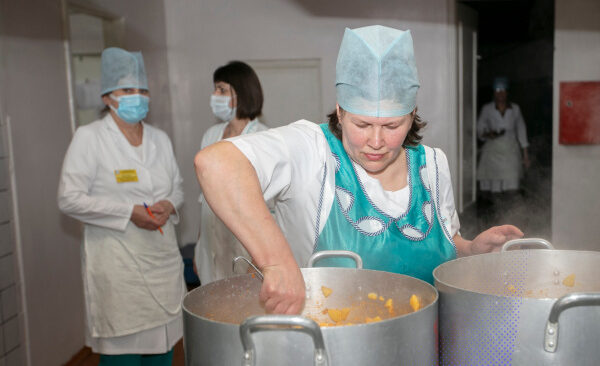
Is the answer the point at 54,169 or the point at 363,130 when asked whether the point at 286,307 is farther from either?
the point at 54,169

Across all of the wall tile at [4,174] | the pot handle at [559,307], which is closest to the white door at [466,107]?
the wall tile at [4,174]

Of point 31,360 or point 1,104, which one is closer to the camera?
point 1,104

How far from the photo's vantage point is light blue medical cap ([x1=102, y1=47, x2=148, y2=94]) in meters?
2.33

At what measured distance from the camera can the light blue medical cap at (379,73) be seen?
1.03m

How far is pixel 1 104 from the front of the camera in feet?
7.50

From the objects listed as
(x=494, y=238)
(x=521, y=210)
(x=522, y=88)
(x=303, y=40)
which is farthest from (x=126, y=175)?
(x=522, y=88)

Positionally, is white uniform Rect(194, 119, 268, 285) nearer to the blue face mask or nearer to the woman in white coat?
the blue face mask

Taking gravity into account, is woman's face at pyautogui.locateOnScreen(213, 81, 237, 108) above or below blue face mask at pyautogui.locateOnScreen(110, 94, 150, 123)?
above

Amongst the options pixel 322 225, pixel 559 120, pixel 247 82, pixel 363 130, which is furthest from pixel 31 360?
pixel 559 120

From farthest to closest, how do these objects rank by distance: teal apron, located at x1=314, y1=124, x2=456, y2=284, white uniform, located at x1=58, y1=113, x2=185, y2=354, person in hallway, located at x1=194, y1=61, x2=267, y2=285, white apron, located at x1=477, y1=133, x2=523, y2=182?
white apron, located at x1=477, y1=133, x2=523, y2=182 → person in hallway, located at x1=194, y1=61, x2=267, y2=285 → white uniform, located at x1=58, y1=113, x2=185, y2=354 → teal apron, located at x1=314, y1=124, x2=456, y2=284

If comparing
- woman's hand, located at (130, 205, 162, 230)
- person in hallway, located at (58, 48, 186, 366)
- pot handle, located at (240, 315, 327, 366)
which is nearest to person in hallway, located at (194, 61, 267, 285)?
person in hallway, located at (58, 48, 186, 366)

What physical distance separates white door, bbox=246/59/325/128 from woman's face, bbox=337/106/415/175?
2.40 metres

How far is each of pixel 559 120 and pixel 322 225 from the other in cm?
274

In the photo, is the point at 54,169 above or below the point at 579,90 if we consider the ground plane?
below
